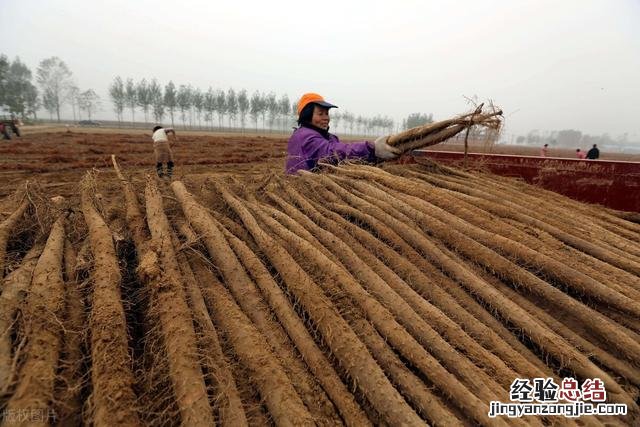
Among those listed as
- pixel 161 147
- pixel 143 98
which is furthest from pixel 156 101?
pixel 161 147

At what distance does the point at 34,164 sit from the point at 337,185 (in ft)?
55.4

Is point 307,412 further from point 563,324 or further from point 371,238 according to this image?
point 563,324

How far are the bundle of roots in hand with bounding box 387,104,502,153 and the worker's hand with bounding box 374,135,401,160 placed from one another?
2.8 inches

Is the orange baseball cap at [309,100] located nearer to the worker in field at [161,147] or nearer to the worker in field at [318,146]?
the worker in field at [318,146]

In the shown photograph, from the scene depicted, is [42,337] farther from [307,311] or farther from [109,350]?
[307,311]

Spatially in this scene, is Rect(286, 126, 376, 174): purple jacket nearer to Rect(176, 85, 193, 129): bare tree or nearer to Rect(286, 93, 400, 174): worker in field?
Rect(286, 93, 400, 174): worker in field

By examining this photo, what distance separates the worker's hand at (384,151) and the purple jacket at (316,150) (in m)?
0.08

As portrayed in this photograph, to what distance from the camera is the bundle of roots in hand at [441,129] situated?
3.63m

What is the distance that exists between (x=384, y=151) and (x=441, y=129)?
0.72m

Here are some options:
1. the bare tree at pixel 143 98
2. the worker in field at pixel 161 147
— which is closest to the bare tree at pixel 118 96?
the bare tree at pixel 143 98

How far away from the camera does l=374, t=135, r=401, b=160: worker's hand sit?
4.14 meters

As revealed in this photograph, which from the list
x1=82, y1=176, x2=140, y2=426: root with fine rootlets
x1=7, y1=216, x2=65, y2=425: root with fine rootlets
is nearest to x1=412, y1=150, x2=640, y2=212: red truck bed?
x1=82, y1=176, x2=140, y2=426: root with fine rootlets

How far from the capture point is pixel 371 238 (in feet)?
8.70

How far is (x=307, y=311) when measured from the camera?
193cm
